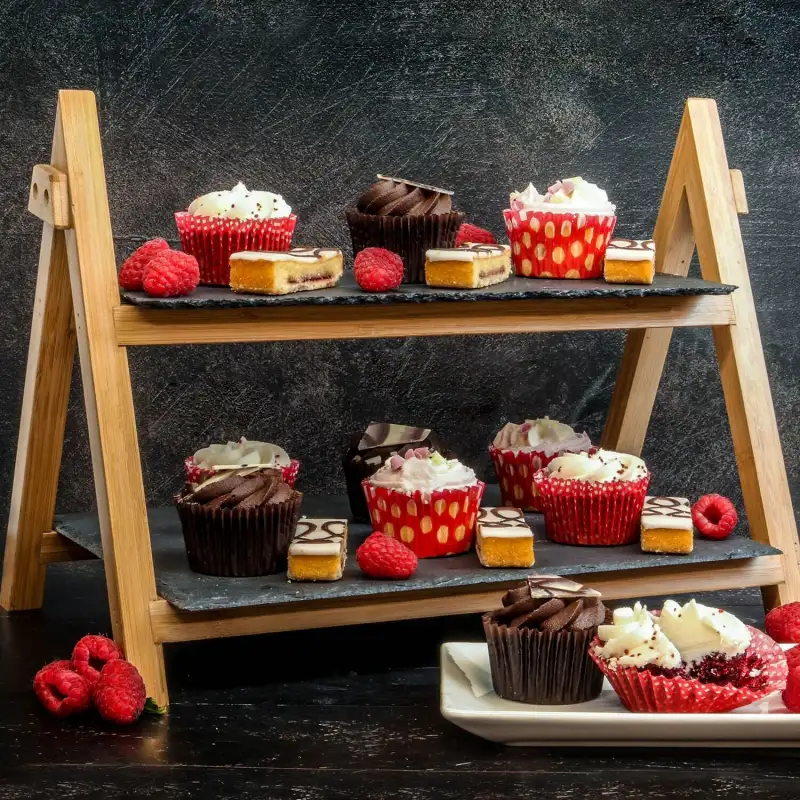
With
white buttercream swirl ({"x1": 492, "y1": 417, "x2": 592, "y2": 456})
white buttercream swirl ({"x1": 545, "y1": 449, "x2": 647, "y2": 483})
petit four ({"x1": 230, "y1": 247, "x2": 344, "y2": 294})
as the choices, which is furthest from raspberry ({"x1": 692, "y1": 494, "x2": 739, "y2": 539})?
petit four ({"x1": 230, "y1": 247, "x2": 344, "y2": 294})

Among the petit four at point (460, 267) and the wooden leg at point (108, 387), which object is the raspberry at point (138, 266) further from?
the petit four at point (460, 267)

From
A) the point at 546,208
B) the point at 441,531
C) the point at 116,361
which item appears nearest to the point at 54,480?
the point at 116,361

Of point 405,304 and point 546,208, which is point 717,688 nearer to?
point 405,304

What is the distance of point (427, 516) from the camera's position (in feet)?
7.36

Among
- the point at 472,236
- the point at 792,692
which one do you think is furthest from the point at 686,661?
the point at 472,236

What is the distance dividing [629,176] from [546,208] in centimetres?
68

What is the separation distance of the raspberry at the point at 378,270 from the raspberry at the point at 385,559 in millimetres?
385

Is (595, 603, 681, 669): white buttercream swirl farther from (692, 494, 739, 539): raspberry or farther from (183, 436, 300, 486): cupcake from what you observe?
(183, 436, 300, 486): cupcake

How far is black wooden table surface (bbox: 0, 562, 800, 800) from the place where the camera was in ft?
5.72

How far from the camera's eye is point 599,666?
1.85 m

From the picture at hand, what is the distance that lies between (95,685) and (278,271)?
651mm

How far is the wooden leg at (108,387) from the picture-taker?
1.99 meters

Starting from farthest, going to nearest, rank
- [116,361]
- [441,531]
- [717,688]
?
1. [441,531]
2. [116,361]
3. [717,688]

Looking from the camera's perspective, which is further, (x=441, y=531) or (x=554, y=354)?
(x=554, y=354)
